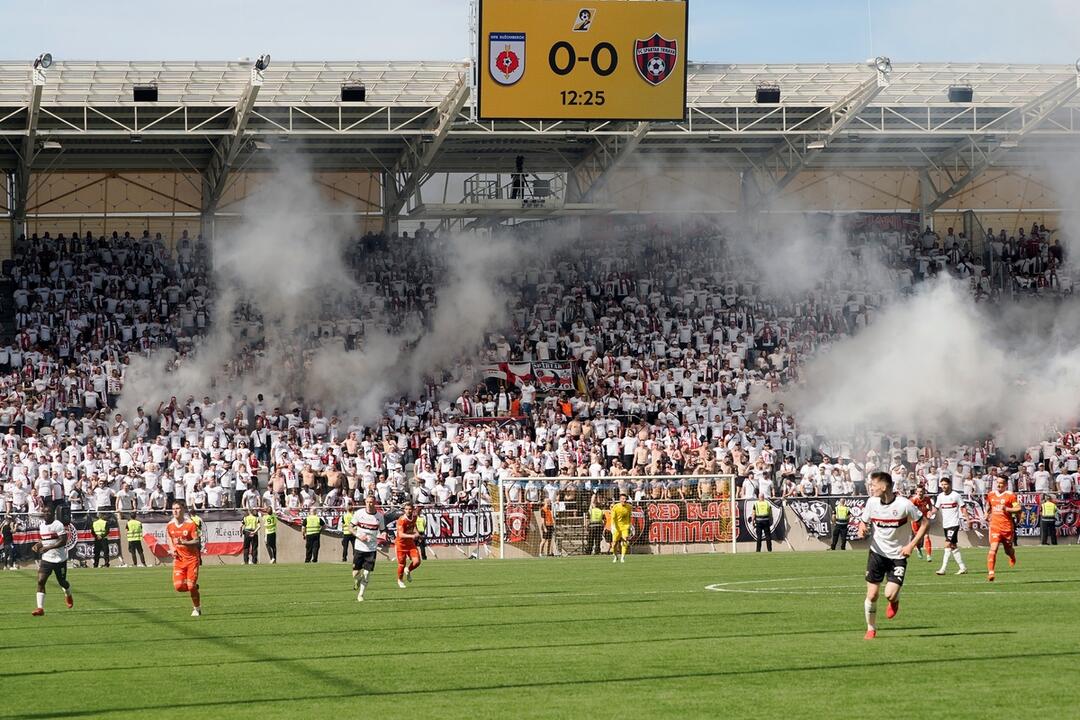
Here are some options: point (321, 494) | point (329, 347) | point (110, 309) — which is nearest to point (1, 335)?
point (110, 309)

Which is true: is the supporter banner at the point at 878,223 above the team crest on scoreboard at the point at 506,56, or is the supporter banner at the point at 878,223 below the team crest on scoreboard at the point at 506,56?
below

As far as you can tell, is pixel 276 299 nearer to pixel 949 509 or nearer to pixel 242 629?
pixel 949 509

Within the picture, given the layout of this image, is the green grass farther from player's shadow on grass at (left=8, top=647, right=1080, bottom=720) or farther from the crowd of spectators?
the crowd of spectators

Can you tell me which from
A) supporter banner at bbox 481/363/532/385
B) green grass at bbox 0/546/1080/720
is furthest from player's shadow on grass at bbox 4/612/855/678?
supporter banner at bbox 481/363/532/385

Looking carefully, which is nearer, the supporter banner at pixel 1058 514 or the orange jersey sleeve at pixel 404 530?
the orange jersey sleeve at pixel 404 530

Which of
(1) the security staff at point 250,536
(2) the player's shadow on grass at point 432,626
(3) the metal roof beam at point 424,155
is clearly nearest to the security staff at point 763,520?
(1) the security staff at point 250,536

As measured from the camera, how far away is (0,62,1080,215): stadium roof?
140ft

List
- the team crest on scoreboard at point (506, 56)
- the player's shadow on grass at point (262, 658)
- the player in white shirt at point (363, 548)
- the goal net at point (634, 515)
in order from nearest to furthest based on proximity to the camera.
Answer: the player's shadow on grass at point (262, 658)
the player in white shirt at point (363, 548)
the goal net at point (634, 515)
the team crest on scoreboard at point (506, 56)

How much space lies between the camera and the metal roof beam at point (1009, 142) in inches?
1831

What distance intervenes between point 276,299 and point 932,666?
36.0 m

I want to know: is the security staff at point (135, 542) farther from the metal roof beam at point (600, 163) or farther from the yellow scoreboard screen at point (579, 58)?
the metal roof beam at point (600, 163)

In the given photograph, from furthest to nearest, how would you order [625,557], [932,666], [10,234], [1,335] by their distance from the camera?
[10,234]
[1,335]
[625,557]
[932,666]

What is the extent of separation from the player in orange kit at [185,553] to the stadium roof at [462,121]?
21.0m

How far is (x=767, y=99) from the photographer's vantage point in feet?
150
